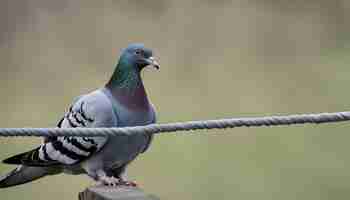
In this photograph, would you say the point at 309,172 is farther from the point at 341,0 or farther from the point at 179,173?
the point at 341,0

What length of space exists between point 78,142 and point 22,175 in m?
0.12

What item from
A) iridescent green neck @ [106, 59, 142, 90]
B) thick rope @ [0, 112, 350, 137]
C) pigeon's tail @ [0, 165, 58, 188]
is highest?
thick rope @ [0, 112, 350, 137]

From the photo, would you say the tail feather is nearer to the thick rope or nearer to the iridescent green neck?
the iridescent green neck

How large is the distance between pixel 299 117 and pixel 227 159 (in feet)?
4.53

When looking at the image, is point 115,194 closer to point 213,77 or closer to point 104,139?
point 104,139

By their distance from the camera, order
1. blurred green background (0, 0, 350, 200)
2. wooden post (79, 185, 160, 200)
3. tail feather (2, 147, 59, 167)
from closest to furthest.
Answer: wooden post (79, 185, 160, 200)
tail feather (2, 147, 59, 167)
blurred green background (0, 0, 350, 200)

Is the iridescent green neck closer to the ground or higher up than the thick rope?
closer to the ground

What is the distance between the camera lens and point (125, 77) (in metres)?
1.46

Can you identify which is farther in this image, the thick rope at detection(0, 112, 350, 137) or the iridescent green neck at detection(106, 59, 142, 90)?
the iridescent green neck at detection(106, 59, 142, 90)

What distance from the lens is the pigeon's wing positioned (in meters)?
1.40

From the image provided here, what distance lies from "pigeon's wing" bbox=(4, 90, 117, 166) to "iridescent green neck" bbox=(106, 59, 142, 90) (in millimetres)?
36

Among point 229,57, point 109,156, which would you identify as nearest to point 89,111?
point 109,156

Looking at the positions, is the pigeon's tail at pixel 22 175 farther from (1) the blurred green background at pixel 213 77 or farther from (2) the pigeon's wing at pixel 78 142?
(1) the blurred green background at pixel 213 77

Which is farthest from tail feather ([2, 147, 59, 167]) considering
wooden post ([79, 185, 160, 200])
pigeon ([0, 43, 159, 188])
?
wooden post ([79, 185, 160, 200])
